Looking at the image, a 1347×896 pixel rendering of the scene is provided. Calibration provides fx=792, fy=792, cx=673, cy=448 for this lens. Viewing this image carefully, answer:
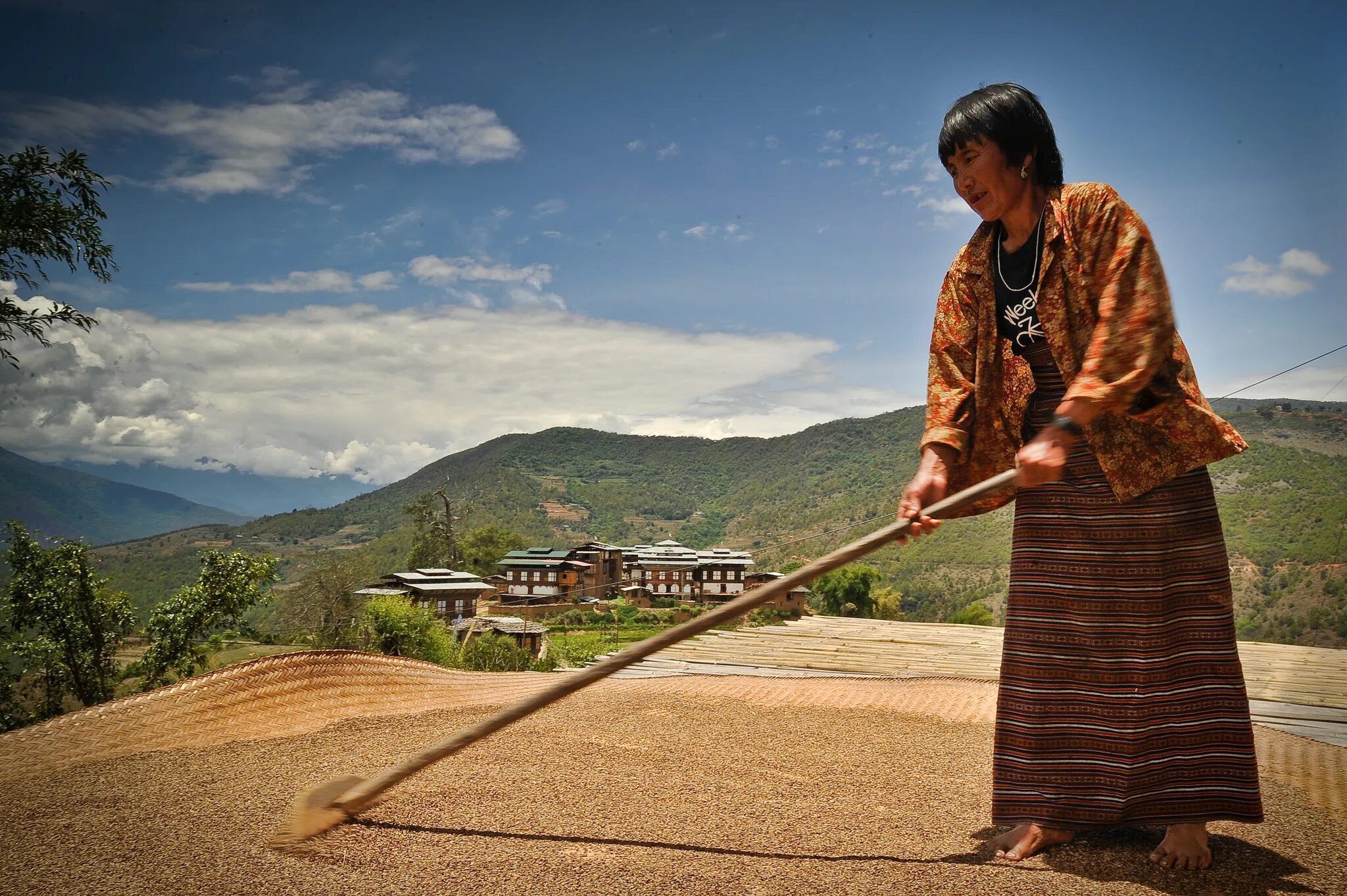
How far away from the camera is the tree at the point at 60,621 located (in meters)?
5.24

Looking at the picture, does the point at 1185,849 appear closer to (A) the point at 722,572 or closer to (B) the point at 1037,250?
(B) the point at 1037,250

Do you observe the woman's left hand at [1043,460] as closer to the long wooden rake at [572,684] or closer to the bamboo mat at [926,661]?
the long wooden rake at [572,684]

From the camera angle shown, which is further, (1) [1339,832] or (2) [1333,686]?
(2) [1333,686]

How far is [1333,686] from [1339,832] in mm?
3557

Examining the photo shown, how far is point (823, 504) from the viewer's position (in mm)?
40719

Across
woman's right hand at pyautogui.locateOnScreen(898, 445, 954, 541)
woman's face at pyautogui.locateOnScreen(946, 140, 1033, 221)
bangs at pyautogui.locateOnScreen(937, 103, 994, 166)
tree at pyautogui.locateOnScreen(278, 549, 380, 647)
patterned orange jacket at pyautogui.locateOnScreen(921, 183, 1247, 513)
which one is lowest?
tree at pyautogui.locateOnScreen(278, 549, 380, 647)

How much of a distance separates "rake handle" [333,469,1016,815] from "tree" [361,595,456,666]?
5.76m

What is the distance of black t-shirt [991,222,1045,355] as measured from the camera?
2.37 m

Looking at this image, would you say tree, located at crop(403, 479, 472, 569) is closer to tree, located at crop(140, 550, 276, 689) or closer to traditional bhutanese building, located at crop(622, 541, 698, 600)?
traditional bhutanese building, located at crop(622, 541, 698, 600)

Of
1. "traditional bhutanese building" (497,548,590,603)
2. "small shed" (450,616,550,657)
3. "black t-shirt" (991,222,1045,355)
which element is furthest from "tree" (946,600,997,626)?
"traditional bhutanese building" (497,548,590,603)

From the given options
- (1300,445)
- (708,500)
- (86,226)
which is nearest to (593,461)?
(708,500)

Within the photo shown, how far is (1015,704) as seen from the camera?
2.31m

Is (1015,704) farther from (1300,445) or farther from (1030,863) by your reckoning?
(1300,445)

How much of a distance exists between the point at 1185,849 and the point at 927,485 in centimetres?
113
